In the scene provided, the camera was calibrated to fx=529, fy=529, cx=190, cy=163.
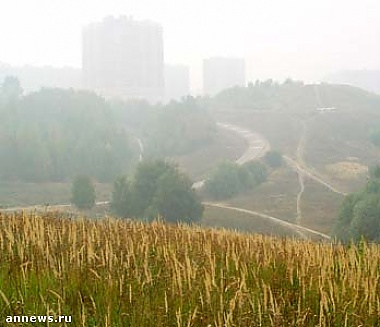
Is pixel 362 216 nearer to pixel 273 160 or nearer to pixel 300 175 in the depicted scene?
pixel 300 175

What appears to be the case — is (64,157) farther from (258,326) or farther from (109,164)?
(258,326)

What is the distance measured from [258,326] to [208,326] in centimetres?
53

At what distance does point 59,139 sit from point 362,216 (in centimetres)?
7641

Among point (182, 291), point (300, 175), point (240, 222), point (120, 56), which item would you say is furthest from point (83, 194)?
point (120, 56)

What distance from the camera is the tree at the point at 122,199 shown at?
6781 centimetres

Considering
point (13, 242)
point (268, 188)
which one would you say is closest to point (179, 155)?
point (268, 188)

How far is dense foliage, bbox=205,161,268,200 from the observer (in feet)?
303

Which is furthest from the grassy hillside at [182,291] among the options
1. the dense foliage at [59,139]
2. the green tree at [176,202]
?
the dense foliage at [59,139]

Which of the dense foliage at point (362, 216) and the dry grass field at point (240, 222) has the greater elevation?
the dense foliage at point (362, 216)

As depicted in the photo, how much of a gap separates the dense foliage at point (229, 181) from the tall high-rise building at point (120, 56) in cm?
8811

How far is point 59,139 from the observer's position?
11131 centimetres

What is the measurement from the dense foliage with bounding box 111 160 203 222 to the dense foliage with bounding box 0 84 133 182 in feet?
119

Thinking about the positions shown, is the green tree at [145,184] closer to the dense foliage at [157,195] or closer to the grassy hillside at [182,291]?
the dense foliage at [157,195]

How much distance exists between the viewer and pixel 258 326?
15.3 feet
